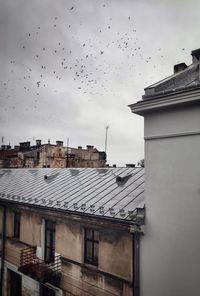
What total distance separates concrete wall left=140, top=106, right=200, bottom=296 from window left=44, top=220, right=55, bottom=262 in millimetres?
5092

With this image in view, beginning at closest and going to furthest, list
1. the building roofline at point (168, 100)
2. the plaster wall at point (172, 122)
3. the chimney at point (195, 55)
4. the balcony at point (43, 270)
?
the building roofline at point (168, 100) < the plaster wall at point (172, 122) < the chimney at point (195, 55) < the balcony at point (43, 270)

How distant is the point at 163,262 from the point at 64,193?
242 inches

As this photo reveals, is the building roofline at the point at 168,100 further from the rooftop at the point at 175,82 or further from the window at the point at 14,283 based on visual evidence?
the window at the point at 14,283

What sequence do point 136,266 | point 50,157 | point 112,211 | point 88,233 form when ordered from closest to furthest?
point 136,266 → point 112,211 → point 88,233 → point 50,157

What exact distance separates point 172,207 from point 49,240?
6.80m

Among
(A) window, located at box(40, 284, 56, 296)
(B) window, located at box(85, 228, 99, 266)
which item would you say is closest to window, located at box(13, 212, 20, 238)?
(A) window, located at box(40, 284, 56, 296)

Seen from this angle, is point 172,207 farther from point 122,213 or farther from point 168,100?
point 168,100

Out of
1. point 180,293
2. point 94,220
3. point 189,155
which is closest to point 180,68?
point 189,155

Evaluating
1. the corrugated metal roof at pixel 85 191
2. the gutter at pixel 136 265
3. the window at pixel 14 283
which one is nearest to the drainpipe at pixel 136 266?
the gutter at pixel 136 265


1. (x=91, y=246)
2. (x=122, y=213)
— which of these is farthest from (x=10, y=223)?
(x=122, y=213)

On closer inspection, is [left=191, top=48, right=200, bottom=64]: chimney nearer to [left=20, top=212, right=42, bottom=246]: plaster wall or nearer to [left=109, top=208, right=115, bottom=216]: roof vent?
[left=109, top=208, right=115, bottom=216]: roof vent

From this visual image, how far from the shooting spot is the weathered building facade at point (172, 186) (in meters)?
6.99

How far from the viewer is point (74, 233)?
1060cm

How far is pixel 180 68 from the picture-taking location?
959 cm
